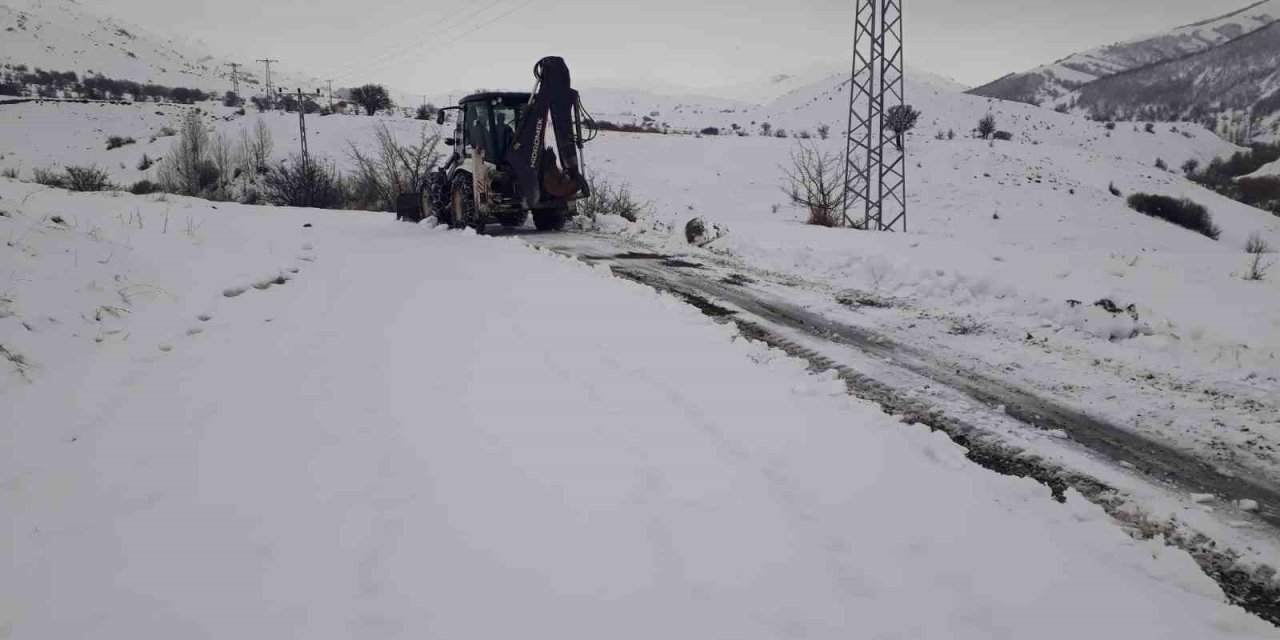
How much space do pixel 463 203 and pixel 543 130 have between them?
253 centimetres

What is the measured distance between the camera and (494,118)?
1274cm

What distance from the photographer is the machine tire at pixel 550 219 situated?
13641 millimetres

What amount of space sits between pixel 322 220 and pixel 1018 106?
71185 mm

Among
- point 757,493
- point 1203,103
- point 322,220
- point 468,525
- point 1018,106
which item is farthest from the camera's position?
point 1203,103

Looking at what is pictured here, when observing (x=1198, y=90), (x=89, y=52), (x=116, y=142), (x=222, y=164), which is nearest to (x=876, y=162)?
(x=222, y=164)

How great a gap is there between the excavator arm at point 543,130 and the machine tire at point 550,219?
114 centimetres

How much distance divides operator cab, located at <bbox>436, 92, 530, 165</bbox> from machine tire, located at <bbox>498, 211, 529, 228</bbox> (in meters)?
1.51

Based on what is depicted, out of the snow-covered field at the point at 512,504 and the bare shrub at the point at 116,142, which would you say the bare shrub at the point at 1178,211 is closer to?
the snow-covered field at the point at 512,504

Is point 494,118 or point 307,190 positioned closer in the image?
point 494,118

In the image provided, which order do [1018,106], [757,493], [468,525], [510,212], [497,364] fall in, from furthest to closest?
[1018,106] → [510,212] → [497,364] → [757,493] → [468,525]

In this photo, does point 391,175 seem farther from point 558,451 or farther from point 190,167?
point 558,451

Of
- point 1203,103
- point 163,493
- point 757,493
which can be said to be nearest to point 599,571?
point 757,493

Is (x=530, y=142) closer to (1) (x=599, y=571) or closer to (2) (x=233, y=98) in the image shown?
(1) (x=599, y=571)

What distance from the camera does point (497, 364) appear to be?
4.57 meters
